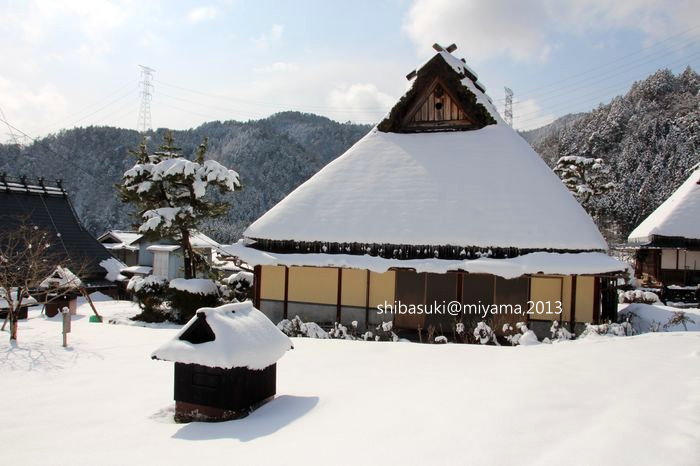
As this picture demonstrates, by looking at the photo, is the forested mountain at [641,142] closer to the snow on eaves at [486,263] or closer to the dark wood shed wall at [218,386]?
the snow on eaves at [486,263]

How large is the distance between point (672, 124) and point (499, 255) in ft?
148

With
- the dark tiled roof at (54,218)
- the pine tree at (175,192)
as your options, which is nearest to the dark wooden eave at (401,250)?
the pine tree at (175,192)

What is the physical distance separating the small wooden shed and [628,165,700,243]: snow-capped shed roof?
23496 mm

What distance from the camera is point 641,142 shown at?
48250 mm

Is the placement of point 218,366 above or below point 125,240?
below

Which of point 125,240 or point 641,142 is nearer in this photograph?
point 125,240

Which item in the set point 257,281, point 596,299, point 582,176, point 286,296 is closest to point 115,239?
point 257,281

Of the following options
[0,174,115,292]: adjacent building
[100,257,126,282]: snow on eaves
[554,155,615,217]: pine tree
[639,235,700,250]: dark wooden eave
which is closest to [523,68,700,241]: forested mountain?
[554,155,615,217]: pine tree

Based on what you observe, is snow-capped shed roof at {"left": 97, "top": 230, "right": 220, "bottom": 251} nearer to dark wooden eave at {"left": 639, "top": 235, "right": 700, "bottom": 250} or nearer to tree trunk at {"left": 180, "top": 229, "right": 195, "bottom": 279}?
tree trunk at {"left": 180, "top": 229, "right": 195, "bottom": 279}

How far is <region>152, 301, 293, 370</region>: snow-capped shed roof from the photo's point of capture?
6.18 metres

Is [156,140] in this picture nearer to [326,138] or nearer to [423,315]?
[326,138]

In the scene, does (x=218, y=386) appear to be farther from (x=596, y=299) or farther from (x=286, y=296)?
(x=596, y=299)

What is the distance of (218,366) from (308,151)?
95.2 m

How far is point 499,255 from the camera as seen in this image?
13531mm
